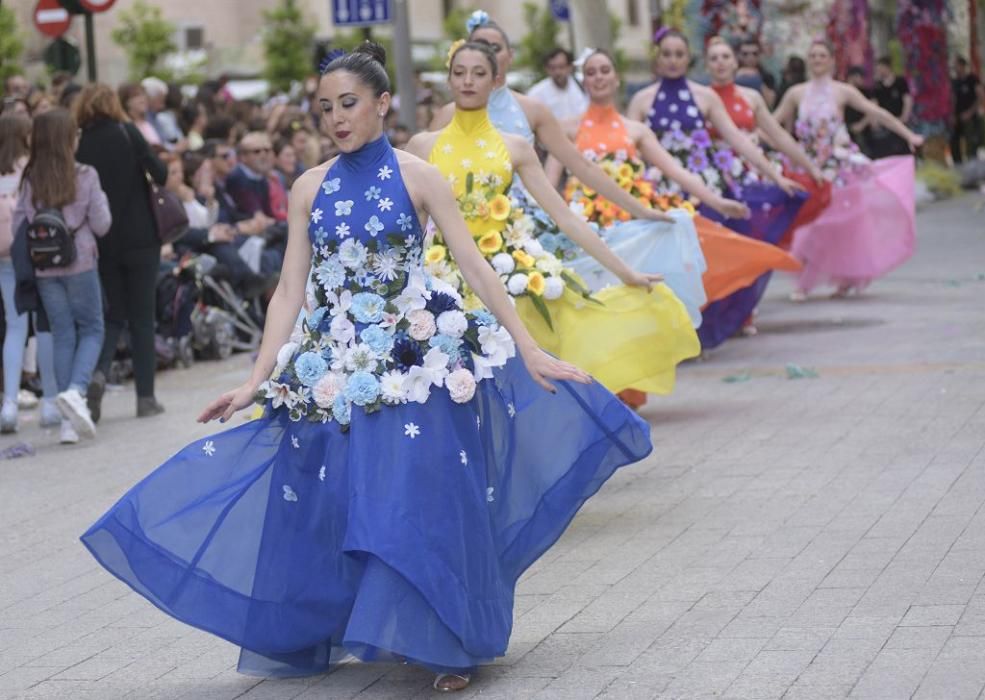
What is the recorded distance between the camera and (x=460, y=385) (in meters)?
6.06

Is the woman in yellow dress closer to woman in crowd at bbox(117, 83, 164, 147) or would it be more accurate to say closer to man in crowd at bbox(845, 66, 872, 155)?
woman in crowd at bbox(117, 83, 164, 147)

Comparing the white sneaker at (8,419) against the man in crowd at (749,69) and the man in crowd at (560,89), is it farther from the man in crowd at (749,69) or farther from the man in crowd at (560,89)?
the man in crowd at (560,89)

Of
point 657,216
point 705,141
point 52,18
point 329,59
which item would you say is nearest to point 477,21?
point 657,216

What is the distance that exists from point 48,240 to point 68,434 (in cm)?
110

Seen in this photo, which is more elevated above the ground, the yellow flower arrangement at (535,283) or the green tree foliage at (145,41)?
the yellow flower arrangement at (535,283)

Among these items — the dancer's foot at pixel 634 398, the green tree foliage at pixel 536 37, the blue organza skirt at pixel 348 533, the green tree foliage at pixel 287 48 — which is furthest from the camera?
the green tree foliage at pixel 536 37

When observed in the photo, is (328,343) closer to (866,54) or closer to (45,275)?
(45,275)

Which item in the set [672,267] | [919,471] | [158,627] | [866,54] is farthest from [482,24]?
[866,54]

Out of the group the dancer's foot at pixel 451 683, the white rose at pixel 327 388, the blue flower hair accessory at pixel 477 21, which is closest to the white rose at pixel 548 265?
the blue flower hair accessory at pixel 477 21

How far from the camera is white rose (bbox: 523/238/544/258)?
8609 mm

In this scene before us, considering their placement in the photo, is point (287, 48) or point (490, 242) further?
point (287, 48)

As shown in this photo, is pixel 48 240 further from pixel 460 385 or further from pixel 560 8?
pixel 560 8

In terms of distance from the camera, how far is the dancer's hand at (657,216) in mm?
10617

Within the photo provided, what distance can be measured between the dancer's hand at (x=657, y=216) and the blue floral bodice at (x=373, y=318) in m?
4.40
